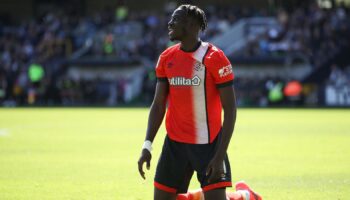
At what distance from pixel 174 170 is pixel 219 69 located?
109 cm

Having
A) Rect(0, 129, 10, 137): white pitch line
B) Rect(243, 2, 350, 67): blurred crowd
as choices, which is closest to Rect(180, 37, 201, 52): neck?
Rect(0, 129, 10, 137): white pitch line

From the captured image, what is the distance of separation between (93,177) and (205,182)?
5980mm

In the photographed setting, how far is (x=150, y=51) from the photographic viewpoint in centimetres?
4478

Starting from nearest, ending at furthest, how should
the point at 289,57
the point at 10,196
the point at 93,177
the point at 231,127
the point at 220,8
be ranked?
the point at 231,127 → the point at 10,196 → the point at 93,177 → the point at 289,57 → the point at 220,8

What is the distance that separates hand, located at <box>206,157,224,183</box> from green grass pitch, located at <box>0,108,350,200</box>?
3441mm

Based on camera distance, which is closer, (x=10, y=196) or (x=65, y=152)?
(x=10, y=196)

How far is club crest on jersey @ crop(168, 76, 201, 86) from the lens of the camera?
7.43m

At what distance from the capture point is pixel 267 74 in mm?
41000

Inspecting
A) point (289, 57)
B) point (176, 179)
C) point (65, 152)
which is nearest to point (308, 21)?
point (289, 57)

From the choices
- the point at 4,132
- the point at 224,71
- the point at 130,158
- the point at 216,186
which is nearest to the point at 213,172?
the point at 216,186

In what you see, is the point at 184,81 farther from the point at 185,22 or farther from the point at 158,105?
the point at 185,22

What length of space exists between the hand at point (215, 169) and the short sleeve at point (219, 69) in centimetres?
71

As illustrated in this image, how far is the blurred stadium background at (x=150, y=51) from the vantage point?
39.6 m

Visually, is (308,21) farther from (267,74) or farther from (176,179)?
(176,179)
